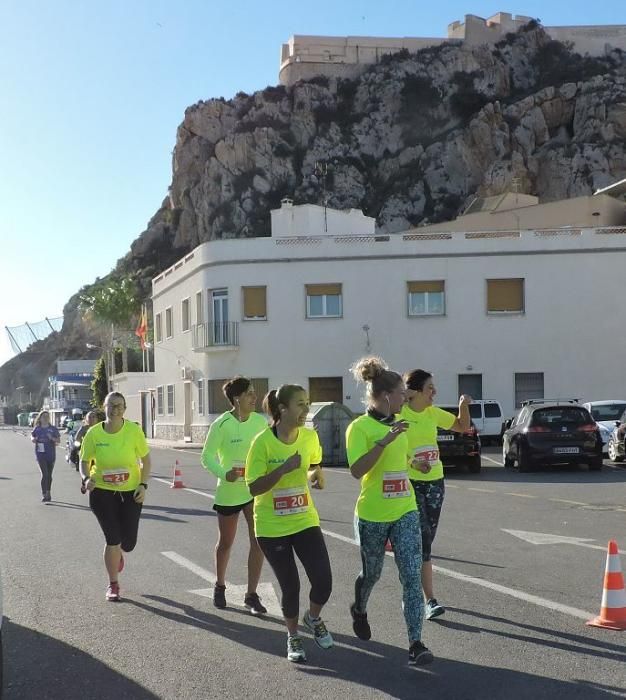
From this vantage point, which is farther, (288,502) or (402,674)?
(288,502)

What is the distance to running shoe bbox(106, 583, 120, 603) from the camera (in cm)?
735

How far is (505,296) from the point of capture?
3469 centimetres

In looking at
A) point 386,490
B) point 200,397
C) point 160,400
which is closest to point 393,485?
point 386,490

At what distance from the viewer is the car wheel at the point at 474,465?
1992 cm

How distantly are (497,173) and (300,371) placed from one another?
169 ft

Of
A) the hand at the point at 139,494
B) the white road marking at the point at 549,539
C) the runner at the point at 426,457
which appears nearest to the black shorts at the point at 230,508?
the hand at the point at 139,494

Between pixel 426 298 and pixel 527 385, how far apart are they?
5.27 m

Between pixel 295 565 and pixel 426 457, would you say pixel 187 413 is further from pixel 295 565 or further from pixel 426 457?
pixel 295 565

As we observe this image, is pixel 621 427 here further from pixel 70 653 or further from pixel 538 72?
pixel 538 72

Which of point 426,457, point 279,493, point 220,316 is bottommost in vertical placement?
point 279,493

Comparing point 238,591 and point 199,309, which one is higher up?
point 199,309

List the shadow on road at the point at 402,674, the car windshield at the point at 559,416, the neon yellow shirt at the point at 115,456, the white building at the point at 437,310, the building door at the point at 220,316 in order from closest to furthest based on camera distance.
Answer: the shadow on road at the point at 402,674 < the neon yellow shirt at the point at 115,456 < the car windshield at the point at 559,416 < the white building at the point at 437,310 < the building door at the point at 220,316

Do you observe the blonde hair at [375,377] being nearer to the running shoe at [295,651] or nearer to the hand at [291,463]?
the hand at [291,463]

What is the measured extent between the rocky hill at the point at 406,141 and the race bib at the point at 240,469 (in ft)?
247
